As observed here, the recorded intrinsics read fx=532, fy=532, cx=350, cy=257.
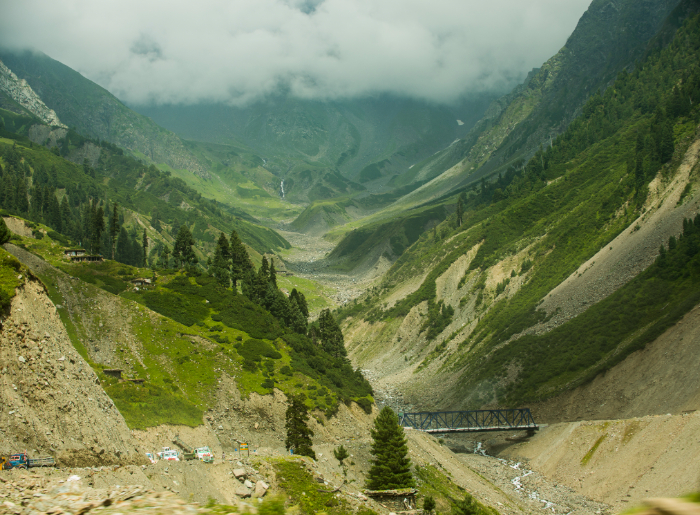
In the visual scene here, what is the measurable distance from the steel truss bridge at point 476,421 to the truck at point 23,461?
65653 millimetres

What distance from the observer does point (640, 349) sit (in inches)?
3371

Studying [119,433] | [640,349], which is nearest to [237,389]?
[119,433]

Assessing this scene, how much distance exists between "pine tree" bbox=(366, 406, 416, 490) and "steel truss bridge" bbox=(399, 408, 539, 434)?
113ft

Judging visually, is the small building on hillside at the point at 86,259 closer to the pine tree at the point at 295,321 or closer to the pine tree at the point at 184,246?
the pine tree at the point at 184,246

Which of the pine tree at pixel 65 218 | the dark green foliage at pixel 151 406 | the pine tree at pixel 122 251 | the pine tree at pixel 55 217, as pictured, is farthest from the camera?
the pine tree at pixel 65 218

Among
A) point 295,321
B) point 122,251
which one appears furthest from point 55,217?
point 295,321

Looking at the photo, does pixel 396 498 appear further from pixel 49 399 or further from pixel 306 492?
pixel 49 399

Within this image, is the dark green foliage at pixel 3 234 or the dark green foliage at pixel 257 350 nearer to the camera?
the dark green foliage at pixel 3 234

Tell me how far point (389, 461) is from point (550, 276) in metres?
89.9

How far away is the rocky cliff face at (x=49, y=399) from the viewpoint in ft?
93.2

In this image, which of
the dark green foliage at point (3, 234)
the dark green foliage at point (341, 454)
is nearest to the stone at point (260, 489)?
the dark green foliage at point (341, 454)

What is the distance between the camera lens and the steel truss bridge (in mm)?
90000

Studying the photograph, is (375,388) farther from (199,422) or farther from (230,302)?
(199,422)

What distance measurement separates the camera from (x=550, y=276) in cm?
12688
